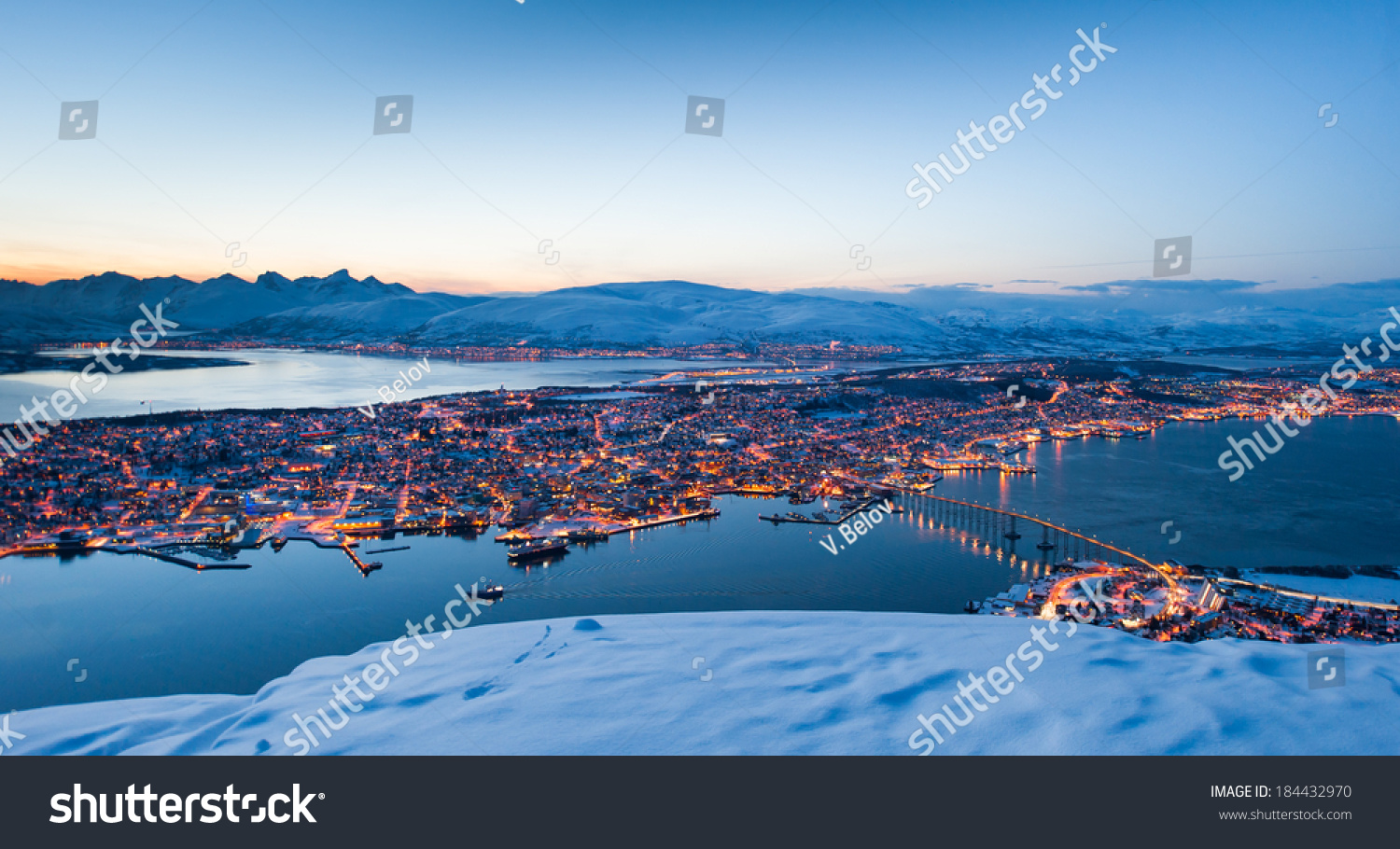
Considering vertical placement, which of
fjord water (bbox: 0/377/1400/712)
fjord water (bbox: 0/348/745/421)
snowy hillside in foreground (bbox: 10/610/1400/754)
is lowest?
fjord water (bbox: 0/377/1400/712)

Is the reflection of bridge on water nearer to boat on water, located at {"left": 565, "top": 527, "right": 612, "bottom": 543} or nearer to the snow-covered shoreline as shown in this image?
the snow-covered shoreline

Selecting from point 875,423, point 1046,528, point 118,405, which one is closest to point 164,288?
point 118,405

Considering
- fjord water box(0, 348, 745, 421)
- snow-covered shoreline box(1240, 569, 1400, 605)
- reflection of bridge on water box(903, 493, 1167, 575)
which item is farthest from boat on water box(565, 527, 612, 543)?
fjord water box(0, 348, 745, 421)

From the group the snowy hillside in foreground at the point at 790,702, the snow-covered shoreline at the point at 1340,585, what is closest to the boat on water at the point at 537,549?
the snowy hillside in foreground at the point at 790,702

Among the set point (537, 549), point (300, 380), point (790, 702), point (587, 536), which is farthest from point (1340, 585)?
point (300, 380)

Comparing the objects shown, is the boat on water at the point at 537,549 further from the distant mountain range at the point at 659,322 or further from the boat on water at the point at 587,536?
the distant mountain range at the point at 659,322

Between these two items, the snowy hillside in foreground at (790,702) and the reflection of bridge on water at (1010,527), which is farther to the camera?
the reflection of bridge on water at (1010,527)
